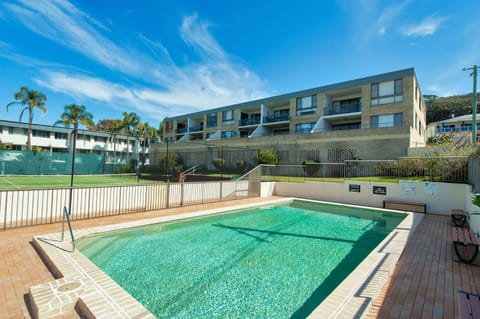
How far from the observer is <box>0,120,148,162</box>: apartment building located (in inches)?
1207

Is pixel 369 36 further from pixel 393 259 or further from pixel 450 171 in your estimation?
pixel 393 259

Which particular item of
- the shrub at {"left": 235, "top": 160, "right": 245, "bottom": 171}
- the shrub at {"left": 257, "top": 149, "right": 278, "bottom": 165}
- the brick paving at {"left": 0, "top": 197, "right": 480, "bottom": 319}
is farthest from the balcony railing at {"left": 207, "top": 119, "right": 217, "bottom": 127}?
the brick paving at {"left": 0, "top": 197, "right": 480, "bottom": 319}

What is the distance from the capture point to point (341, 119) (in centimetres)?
2530

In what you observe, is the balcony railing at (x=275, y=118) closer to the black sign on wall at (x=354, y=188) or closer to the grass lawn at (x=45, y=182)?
the grass lawn at (x=45, y=182)

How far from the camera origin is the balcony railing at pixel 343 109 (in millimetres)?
23723

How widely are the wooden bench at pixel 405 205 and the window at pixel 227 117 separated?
25963 mm

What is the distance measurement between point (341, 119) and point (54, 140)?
40.4 metres

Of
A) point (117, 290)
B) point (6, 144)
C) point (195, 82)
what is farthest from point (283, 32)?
point (6, 144)

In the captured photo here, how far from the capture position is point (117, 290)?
3.28 metres

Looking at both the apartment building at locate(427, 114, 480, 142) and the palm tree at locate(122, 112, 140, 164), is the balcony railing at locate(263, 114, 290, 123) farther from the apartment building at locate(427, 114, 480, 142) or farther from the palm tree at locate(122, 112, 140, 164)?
the palm tree at locate(122, 112, 140, 164)

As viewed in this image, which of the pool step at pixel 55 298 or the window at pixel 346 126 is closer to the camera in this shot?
the pool step at pixel 55 298

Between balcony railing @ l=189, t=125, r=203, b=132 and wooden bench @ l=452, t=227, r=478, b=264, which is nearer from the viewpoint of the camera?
wooden bench @ l=452, t=227, r=478, b=264

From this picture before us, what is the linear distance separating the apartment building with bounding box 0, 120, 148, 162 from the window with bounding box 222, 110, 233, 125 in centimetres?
1357

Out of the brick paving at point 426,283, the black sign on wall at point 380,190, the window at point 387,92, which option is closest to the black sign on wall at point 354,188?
the black sign on wall at point 380,190
